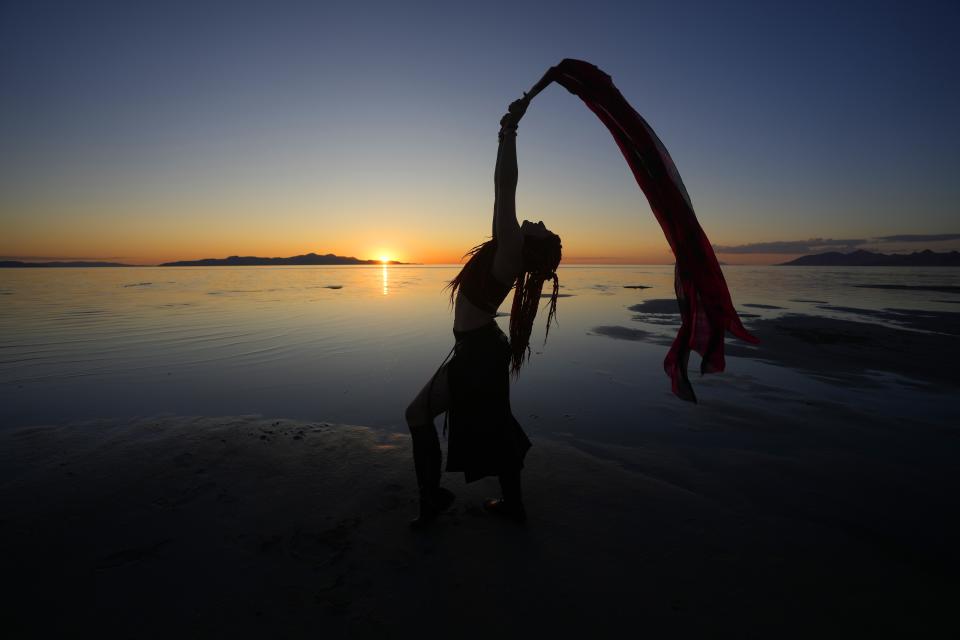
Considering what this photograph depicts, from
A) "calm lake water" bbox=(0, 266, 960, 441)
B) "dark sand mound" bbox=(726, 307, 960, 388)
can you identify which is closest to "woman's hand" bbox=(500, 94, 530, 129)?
"calm lake water" bbox=(0, 266, 960, 441)

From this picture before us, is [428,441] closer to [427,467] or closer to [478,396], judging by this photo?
[427,467]

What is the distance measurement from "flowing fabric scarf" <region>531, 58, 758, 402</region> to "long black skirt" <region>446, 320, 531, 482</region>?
4.43 feet

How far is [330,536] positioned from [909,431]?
6816 millimetres

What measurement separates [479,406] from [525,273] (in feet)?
3.45

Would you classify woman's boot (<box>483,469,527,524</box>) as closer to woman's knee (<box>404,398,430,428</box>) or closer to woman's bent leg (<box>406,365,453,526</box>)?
woman's bent leg (<box>406,365,453,526</box>)

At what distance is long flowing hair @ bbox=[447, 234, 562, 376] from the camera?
2941 mm

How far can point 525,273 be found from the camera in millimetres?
3094

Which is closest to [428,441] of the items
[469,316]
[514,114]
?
[469,316]

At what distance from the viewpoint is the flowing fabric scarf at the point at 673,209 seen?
10.4 feet

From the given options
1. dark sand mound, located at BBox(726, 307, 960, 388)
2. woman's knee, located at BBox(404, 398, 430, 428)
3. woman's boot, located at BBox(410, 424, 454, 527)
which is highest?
woman's knee, located at BBox(404, 398, 430, 428)

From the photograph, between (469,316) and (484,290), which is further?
(469,316)

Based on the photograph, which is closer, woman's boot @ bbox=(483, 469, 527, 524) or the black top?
the black top

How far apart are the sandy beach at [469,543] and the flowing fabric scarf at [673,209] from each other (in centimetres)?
121

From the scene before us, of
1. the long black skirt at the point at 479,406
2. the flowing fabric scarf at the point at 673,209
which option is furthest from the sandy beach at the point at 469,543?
the flowing fabric scarf at the point at 673,209
